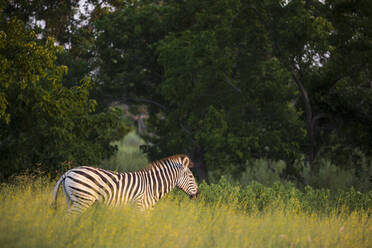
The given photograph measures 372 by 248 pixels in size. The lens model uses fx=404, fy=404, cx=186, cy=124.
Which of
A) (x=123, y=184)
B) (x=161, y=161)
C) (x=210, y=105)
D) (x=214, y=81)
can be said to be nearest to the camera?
(x=123, y=184)

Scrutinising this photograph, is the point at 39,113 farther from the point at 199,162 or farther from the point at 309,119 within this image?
the point at 309,119

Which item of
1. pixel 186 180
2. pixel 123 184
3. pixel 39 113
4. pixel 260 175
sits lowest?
pixel 260 175

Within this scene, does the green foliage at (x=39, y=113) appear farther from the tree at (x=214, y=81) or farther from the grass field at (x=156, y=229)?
the tree at (x=214, y=81)

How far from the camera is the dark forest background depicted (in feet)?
44.1

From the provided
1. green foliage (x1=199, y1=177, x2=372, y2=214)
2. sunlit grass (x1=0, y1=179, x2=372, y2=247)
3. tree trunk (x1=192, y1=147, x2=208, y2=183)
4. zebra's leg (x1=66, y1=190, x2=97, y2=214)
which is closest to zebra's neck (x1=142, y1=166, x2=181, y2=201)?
sunlit grass (x1=0, y1=179, x2=372, y2=247)

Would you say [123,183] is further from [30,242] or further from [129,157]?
[129,157]

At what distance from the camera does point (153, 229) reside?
23.3 ft

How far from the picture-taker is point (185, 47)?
1596 centimetres

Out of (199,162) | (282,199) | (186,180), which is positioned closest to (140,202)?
(186,180)

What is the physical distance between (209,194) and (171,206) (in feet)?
7.75

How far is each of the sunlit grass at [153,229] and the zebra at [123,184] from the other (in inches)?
9.6

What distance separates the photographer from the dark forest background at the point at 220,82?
13.4 m

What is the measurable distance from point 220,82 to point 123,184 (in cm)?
981

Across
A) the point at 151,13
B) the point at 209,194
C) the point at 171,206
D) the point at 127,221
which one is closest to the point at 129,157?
the point at 151,13
